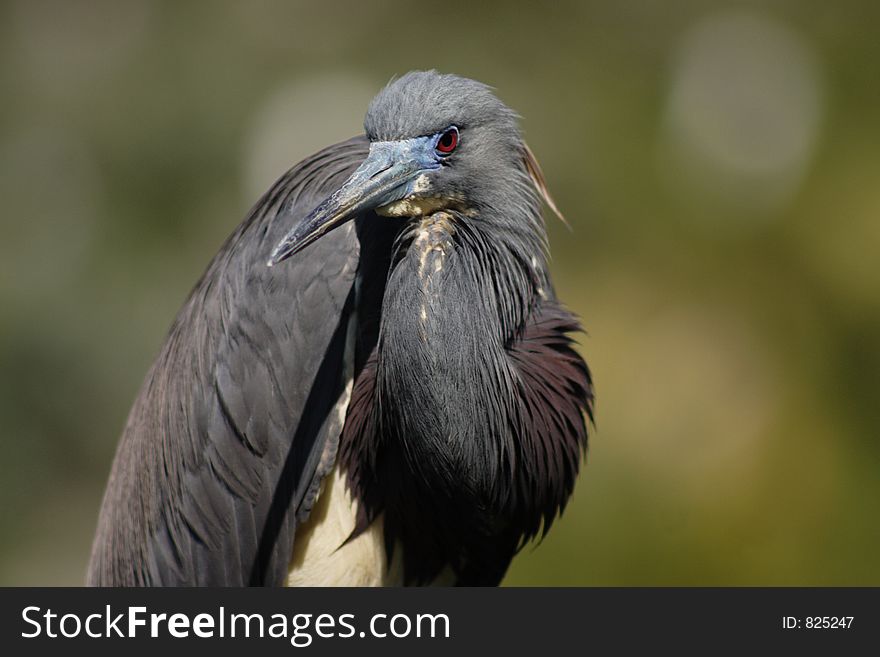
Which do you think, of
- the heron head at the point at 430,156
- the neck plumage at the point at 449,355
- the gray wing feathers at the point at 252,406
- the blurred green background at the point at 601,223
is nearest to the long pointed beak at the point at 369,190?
the heron head at the point at 430,156

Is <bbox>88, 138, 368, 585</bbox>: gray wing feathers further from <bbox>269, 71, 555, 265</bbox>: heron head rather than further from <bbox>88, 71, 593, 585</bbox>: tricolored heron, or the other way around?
<bbox>269, 71, 555, 265</bbox>: heron head

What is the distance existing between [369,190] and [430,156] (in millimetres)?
200

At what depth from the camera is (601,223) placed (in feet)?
21.9

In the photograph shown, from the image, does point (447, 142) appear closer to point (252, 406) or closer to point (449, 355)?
point (449, 355)

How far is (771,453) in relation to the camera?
5766 millimetres

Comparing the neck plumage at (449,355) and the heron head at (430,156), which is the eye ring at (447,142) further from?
the neck plumage at (449,355)

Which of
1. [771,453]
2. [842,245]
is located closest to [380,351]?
[771,453]

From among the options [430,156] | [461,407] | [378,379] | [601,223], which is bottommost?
[461,407]

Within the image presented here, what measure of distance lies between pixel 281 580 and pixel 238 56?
5826 millimetres

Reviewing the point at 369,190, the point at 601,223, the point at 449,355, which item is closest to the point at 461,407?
the point at 449,355

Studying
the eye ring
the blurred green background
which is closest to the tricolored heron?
the eye ring

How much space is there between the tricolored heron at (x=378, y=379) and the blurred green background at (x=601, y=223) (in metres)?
2.84

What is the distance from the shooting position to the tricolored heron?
2.67 m

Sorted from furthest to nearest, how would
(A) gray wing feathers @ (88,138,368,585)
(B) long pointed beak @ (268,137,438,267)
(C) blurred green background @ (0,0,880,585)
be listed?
(C) blurred green background @ (0,0,880,585)
(A) gray wing feathers @ (88,138,368,585)
(B) long pointed beak @ (268,137,438,267)
